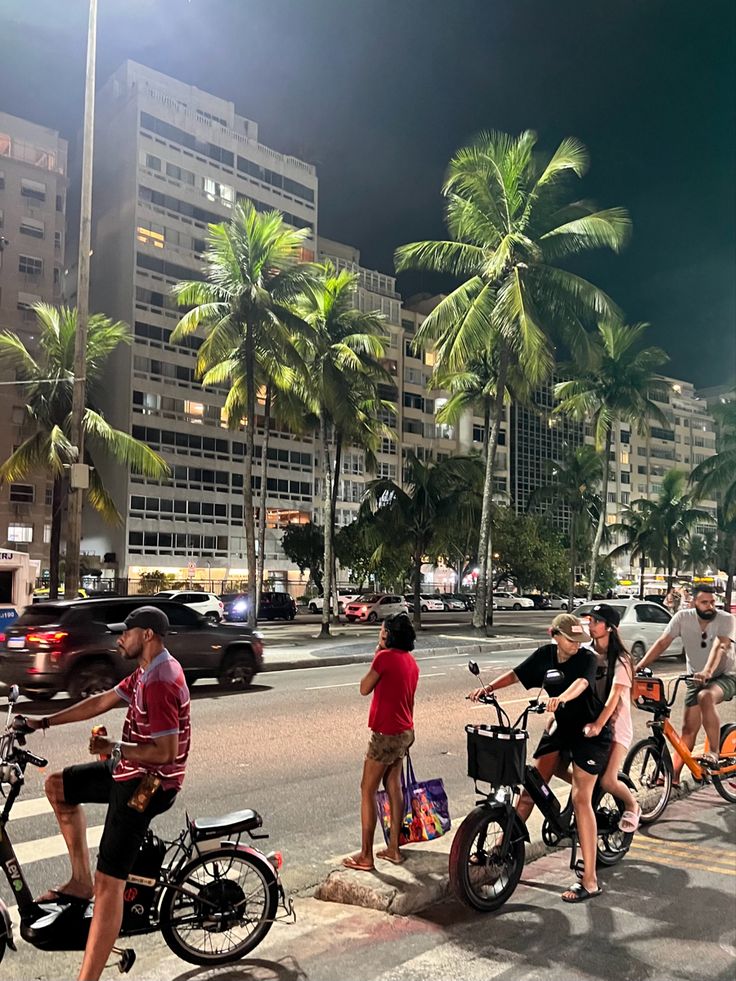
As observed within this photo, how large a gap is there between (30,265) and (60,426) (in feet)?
137

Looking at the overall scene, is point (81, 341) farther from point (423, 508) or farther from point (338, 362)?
point (423, 508)

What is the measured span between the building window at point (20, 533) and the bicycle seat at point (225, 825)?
5433cm

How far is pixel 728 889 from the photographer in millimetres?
5098

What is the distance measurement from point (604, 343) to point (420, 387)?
126 feet

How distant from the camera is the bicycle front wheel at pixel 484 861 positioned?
461cm

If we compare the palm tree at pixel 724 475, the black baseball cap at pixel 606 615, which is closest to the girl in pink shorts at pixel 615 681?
the black baseball cap at pixel 606 615

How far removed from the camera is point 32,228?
5897cm

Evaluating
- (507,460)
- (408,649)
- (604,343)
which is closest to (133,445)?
(408,649)

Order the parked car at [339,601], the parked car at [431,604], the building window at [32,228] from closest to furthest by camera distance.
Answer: the parked car at [339,601] < the parked car at [431,604] < the building window at [32,228]

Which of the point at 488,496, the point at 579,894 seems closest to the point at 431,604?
the point at 488,496

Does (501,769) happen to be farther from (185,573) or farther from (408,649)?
(185,573)

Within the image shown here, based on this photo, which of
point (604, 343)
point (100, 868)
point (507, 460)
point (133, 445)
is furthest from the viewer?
point (507, 460)

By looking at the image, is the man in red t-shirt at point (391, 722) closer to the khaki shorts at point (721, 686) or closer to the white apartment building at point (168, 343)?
the khaki shorts at point (721, 686)

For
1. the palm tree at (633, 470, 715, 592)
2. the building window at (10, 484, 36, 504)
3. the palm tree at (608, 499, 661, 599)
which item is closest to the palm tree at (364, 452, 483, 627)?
the palm tree at (608, 499, 661, 599)
